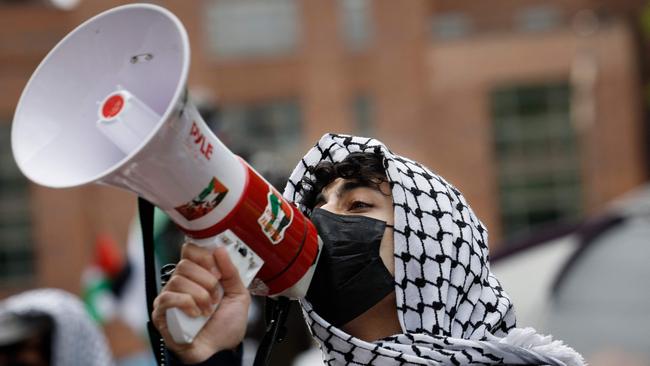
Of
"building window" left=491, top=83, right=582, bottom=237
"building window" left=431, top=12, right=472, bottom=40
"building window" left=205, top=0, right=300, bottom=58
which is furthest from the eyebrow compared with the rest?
"building window" left=431, top=12, right=472, bottom=40

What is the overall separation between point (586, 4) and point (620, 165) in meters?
5.18

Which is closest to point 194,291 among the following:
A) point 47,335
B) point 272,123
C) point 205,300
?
point 205,300

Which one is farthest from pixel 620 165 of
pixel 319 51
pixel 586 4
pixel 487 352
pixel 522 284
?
pixel 487 352

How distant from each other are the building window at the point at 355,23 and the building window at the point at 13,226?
8.93 metres

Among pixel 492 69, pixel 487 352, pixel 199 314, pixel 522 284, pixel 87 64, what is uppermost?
pixel 87 64

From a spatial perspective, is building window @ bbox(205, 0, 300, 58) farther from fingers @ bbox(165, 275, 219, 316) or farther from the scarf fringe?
fingers @ bbox(165, 275, 219, 316)

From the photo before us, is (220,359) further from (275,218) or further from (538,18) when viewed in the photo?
(538,18)

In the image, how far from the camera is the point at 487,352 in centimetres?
233

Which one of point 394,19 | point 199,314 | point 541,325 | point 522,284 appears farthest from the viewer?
point 394,19

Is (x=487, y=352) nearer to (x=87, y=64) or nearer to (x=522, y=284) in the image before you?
(x=87, y=64)

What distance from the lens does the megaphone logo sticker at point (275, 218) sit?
219cm

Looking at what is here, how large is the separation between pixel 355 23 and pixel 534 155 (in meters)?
5.59

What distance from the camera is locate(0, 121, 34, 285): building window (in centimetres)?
3180

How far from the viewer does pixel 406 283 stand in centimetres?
242
